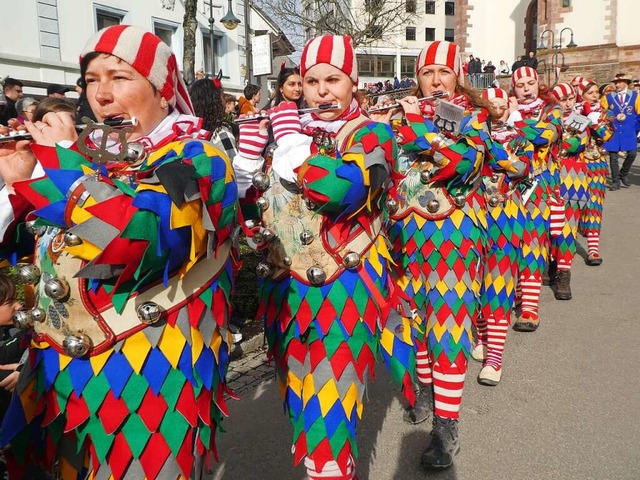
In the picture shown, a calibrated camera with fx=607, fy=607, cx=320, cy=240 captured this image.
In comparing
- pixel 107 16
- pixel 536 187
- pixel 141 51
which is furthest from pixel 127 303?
pixel 107 16

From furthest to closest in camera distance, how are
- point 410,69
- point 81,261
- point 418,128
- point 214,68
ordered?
point 410,69 → point 214,68 → point 418,128 → point 81,261

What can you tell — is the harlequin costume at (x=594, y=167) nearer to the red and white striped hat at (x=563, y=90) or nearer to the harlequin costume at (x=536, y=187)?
the red and white striped hat at (x=563, y=90)

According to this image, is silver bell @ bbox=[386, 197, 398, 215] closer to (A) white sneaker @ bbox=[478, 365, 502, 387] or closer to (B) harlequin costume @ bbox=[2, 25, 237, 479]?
(B) harlequin costume @ bbox=[2, 25, 237, 479]

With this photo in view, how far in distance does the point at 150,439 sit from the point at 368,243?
102 centimetres

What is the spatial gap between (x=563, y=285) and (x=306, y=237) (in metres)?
4.50

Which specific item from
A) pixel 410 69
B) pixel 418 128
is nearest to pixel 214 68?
pixel 418 128

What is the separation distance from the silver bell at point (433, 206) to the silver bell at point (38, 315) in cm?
184

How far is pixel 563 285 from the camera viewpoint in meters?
5.93

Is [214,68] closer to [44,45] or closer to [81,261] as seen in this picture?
[44,45]

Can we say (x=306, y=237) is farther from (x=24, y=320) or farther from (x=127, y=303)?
(x=24, y=320)

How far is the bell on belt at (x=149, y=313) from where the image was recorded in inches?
60.1

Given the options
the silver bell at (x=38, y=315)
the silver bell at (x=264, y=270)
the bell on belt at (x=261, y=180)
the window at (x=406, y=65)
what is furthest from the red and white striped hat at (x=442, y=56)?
the window at (x=406, y=65)

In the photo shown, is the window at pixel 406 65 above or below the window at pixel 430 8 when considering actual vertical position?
below

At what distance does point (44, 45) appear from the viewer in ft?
45.2
